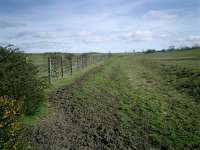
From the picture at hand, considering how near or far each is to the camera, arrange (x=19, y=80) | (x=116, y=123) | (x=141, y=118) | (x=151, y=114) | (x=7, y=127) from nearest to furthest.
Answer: (x=7, y=127) < (x=19, y=80) < (x=116, y=123) < (x=141, y=118) < (x=151, y=114)

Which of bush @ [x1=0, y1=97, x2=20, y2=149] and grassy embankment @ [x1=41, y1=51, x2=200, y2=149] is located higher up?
bush @ [x1=0, y1=97, x2=20, y2=149]

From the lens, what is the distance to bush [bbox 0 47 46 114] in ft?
28.6

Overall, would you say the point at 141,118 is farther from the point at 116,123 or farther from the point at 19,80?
the point at 19,80

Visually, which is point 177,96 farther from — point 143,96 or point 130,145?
point 130,145

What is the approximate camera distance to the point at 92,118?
36.8ft

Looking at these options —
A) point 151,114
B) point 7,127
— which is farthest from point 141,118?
point 7,127

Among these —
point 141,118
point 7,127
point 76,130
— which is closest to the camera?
point 7,127

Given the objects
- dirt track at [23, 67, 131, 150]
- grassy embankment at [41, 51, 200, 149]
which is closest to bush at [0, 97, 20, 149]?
dirt track at [23, 67, 131, 150]

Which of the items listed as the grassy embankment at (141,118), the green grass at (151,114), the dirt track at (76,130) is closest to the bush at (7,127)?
the dirt track at (76,130)

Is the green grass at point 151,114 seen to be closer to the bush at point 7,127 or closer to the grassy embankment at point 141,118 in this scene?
the grassy embankment at point 141,118

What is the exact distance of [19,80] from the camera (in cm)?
916

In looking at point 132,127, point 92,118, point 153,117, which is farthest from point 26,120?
point 153,117

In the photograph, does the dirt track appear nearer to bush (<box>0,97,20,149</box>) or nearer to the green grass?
the green grass

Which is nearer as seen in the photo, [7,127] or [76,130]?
[7,127]
